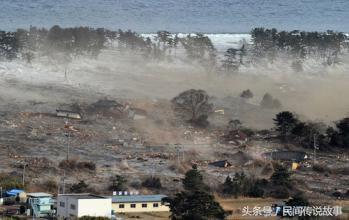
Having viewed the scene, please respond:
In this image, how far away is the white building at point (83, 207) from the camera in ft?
136

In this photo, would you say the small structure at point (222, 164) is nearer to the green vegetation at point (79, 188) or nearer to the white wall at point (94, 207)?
the green vegetation at point (79, 188)

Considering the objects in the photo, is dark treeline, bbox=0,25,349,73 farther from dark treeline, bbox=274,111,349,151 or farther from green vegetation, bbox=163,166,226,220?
green vegetation, bbox=163,166,226,220

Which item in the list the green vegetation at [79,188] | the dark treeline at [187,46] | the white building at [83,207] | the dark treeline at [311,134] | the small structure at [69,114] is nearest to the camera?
the white building at [83,207]

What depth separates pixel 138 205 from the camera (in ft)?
149

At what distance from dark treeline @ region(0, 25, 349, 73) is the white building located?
42943 mm

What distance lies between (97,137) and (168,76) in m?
25.4

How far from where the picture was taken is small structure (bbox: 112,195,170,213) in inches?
1777

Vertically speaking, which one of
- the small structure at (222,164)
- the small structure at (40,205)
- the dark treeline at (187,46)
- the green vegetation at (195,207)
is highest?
the dark treeline at (187,46)

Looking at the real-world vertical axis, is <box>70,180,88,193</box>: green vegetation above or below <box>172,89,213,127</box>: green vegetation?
below

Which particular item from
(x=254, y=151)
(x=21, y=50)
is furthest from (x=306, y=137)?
(x=21, y=50)

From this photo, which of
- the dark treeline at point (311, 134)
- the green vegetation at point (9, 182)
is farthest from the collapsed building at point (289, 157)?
the green vegetation at point (9, 182)

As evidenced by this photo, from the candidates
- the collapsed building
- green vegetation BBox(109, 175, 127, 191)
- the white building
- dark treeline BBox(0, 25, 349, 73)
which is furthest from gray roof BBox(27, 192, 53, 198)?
dark treeline BBox(0, 25, 349, 73)

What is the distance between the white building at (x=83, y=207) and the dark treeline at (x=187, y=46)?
42.9 m

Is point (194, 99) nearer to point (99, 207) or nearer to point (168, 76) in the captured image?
point (168, 76)
